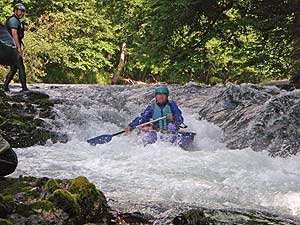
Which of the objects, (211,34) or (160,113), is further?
(211,34)

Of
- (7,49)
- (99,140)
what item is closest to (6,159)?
(99,140)

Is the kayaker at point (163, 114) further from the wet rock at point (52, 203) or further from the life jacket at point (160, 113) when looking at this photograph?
the wet rock at point (52, 203)

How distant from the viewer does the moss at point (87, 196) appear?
354 centimetres

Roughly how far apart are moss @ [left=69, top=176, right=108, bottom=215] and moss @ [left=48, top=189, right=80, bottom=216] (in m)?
0.09

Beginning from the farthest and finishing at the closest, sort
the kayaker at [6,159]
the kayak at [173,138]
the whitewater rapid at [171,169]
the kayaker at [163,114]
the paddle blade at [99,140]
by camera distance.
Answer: the kayaker at [163,114] → the paddle blade at [99,140] → the kayak at [173,138] → the whitewater rapid at [171,169] → the kayaker at [6,159]

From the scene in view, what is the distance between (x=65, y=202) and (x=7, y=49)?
6.27 m

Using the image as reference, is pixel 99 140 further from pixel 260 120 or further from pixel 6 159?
pixel 6 159

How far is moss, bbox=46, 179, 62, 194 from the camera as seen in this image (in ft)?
11.9

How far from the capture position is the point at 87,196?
11.8ft

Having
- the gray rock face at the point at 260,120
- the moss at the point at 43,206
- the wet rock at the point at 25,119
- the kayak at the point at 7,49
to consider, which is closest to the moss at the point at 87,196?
the moss at the point at 43,206

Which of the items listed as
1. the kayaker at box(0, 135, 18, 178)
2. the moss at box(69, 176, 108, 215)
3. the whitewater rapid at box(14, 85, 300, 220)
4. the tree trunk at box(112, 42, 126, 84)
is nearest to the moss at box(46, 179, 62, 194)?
the moss at box(69, 176, 108, 215)

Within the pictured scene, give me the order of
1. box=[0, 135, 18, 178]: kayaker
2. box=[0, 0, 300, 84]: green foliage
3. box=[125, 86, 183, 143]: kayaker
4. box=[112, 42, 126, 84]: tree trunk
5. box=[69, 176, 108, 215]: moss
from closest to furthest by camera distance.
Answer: box=[69, 176, 108, 215]: moss < box=[0, 135, 18, 178]: kayaker < box=[125, 86, 183, 143]: kayaker < box=[0, 0, 300, 84]: green foliage < box=[112, 42, 126, 84]: tree trunk

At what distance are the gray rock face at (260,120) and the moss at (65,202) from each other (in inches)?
177

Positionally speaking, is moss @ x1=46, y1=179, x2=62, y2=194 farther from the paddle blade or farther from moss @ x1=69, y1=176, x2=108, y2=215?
the paddle blade
